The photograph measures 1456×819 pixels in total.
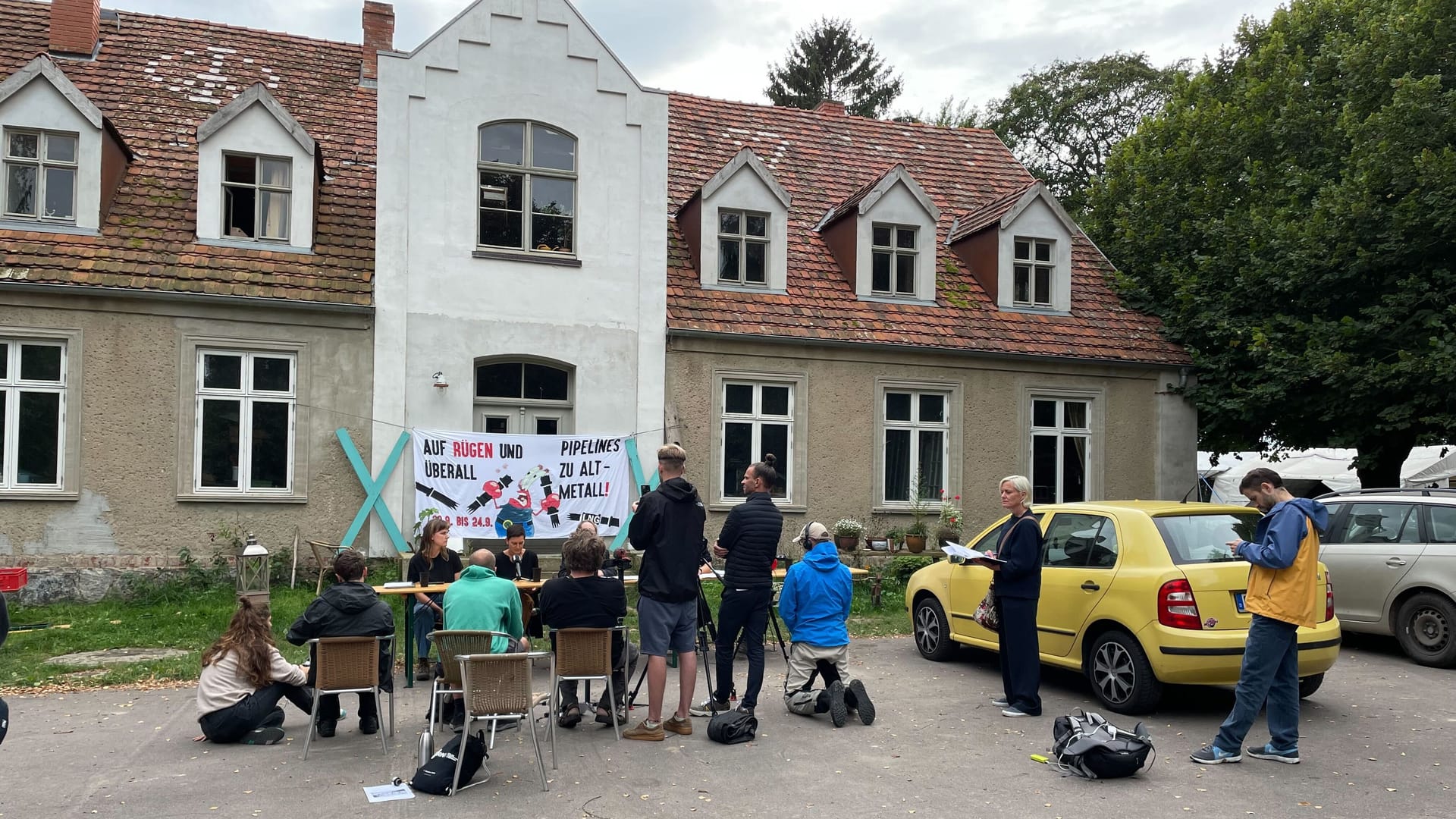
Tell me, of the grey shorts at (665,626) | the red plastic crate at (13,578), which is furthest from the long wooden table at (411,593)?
the red plastic crate at (13,578)

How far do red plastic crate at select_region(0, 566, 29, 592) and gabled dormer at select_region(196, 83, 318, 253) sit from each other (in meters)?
4.65

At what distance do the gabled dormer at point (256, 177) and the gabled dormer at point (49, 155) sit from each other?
3.92ft

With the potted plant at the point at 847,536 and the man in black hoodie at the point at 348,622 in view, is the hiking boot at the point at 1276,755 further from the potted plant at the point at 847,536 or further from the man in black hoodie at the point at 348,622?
the potted plant at the point at 847,536

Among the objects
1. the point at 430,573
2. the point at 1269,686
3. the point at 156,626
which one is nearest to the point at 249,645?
the point at 430,573

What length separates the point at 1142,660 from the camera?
27.4 ft

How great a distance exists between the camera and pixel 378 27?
63.7 feet

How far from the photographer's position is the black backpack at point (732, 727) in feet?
25.1

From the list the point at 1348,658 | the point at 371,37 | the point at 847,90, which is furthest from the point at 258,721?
the point at 847,90

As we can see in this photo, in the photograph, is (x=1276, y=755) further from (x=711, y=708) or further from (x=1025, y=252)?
(x=1025, y=252)

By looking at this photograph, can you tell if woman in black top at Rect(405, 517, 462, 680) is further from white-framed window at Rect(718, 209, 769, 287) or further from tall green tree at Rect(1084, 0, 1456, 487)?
tall green tree at Rect(1084, 0, 1456, 487)

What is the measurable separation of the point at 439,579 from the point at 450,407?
5400 mm

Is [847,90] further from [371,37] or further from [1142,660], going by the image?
[1142,660]

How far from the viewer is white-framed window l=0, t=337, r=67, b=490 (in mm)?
13250

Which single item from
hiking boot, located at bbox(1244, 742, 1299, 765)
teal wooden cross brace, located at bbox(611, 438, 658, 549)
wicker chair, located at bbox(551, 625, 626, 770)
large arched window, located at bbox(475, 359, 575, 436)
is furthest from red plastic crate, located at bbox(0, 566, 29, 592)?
hiking boot, located at bbox(1244, 742, 1299, 765)
